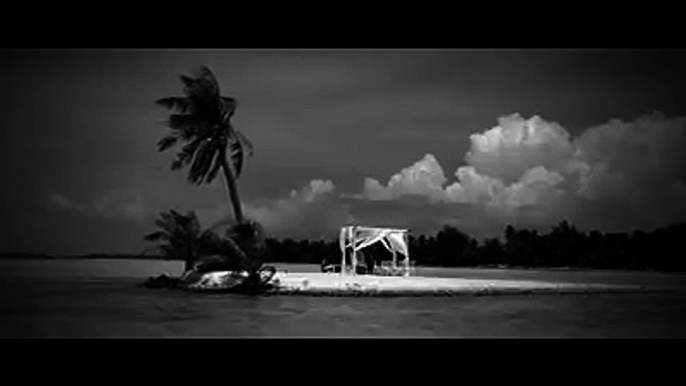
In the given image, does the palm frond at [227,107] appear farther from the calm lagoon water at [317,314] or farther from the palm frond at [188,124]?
the calm lagoon water at [317,314]

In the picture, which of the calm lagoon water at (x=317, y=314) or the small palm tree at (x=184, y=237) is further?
the small palm tree at (x=184, y=237)

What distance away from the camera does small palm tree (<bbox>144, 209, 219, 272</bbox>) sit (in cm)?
1533

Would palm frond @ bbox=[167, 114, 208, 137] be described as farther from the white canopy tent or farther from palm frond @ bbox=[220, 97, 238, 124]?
the white canopy tent

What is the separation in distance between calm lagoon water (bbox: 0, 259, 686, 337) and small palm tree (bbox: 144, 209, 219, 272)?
1.05m

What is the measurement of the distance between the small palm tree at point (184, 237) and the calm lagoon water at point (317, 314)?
1053mm

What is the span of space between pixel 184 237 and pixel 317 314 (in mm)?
5121

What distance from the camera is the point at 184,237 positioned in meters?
15.7

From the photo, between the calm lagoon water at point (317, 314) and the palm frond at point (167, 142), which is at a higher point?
the palm frond at point (167, 142)

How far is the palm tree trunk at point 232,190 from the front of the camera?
1548 centimetres

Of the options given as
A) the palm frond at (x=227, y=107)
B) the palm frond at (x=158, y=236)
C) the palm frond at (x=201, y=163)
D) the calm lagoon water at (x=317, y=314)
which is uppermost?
the palm frond at (x=227, y=107)

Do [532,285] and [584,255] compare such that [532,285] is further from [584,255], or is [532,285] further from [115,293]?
[115,293]
